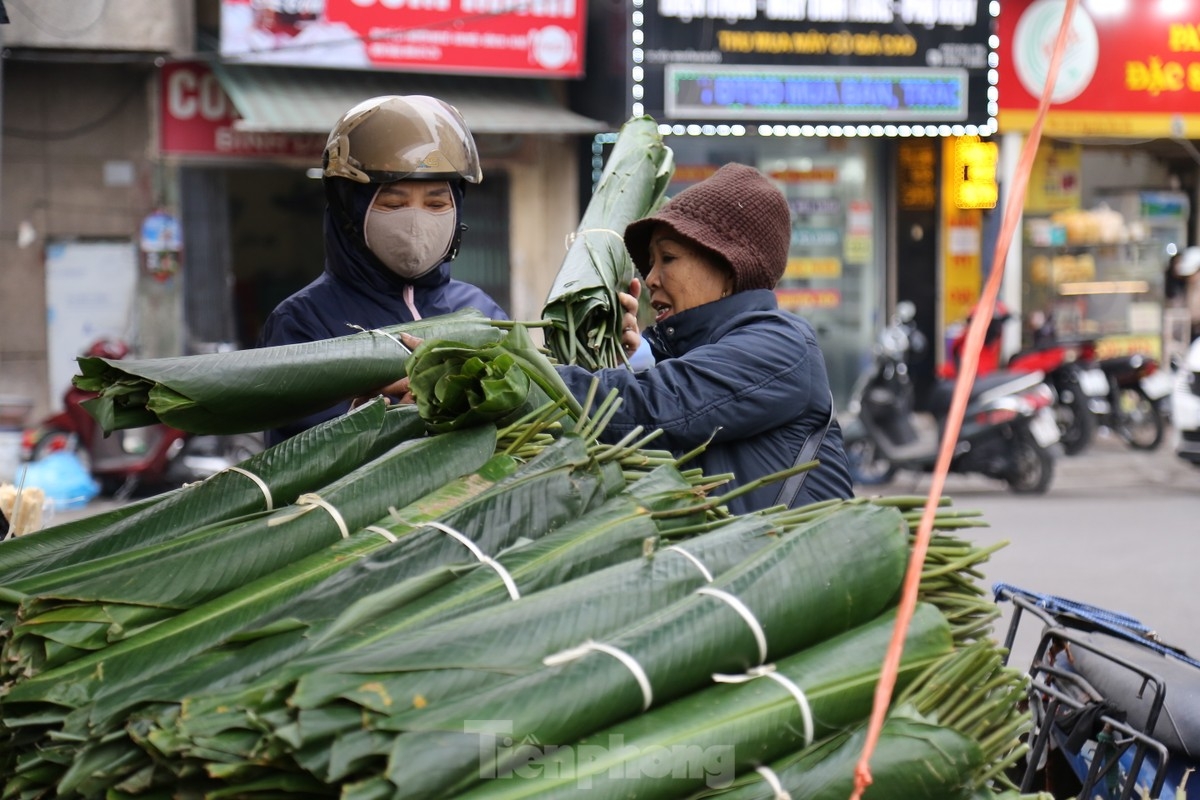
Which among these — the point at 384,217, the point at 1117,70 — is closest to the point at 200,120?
the point at 1117,70

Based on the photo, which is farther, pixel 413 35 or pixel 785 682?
pixel 413 35

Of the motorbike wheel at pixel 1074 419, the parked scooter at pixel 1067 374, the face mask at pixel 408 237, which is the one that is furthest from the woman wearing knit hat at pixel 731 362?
the motorbike wheel at pixel 1074 419

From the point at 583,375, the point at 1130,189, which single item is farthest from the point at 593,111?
the point at 583,375

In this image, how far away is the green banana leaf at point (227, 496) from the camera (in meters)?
1.90

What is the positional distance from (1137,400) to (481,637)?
11.2m

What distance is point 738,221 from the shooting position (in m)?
2.52

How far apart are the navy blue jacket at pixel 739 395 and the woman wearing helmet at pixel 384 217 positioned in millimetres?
597

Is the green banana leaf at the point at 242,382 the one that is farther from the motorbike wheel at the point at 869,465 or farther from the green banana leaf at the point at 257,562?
the motorbike wheel at the point at 869,465

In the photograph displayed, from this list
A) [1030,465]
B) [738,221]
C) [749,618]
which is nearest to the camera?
[749,618]

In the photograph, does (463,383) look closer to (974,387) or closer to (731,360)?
(731,360)

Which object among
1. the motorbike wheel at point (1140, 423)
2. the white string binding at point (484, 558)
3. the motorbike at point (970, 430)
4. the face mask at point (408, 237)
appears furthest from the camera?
the motorbike wheel at point (1140, 423)

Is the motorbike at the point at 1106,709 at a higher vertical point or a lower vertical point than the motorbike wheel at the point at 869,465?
higher

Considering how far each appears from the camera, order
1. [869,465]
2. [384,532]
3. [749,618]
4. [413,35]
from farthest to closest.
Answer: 1. [413,35]
2. [869,465]
3. [384,532]
4. [749,618]

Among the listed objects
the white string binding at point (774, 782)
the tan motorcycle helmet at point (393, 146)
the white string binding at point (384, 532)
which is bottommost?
the white string binding at point (774, 782)
